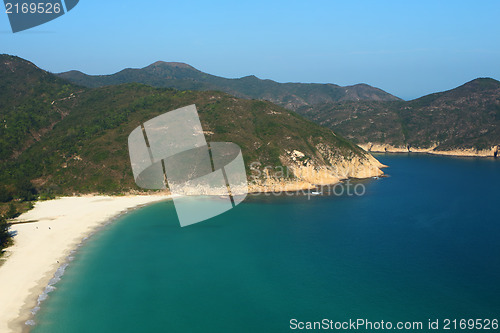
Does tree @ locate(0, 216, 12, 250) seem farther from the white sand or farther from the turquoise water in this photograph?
the turquoise water

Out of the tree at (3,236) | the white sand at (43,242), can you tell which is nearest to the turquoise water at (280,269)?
the white sand at (43,242)

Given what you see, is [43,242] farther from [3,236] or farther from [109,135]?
[109,135]

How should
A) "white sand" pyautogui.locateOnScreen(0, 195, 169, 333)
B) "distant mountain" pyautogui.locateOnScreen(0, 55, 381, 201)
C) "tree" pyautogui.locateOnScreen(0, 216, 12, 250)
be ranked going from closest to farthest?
1. "white sand" pyautogui.locateOnScreen(0, 195, 169, 333)
2. "tree" pyautogui.locateOnScreen(0, 216, 12, 250)
3. "distant mountain" pyautogui.locateOnScreen(0, 55, 381, 201)

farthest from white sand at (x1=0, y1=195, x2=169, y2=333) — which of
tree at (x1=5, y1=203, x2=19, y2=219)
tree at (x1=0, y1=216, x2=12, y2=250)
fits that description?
tree at (x1=5, y1=203, x2=19, y2=219)

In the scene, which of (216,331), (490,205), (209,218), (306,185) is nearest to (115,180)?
(209,218)

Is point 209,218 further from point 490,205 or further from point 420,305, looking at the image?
point 490,205

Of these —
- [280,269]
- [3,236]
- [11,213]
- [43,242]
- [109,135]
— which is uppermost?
[109,135]

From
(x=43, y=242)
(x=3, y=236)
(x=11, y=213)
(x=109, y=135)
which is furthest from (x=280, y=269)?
(x=109, y=135)
